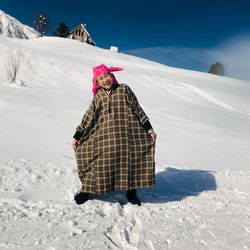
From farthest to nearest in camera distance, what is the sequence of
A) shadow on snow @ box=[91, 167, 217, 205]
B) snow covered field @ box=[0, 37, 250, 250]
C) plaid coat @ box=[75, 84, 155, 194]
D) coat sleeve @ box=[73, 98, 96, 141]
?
→ 1. shadow on snow @ box=[91, 167, 217, 205]
2. coat sleeve @ box=[73, 98, 96, 141]
3. plaid coat @ box=[75, 84, 155, 194]
4. snow covered field @ box=[0, 37, 250, 250]

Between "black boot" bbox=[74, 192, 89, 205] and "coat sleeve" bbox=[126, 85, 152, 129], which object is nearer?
"black boot" bbox=[74, 192, 89, 205]

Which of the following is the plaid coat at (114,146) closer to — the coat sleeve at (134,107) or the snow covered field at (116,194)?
the coat sleeve at (134,107)

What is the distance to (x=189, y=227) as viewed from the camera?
3332 mm

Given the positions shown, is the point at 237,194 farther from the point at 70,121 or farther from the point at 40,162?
the point at 70,121

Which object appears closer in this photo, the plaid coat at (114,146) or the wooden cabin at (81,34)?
the plaid coat at (114,146)

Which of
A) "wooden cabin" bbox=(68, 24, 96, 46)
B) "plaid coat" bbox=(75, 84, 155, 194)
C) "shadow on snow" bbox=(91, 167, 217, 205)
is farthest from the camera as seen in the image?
"wooden cabin" bbox=(68, 24, 96, 46)

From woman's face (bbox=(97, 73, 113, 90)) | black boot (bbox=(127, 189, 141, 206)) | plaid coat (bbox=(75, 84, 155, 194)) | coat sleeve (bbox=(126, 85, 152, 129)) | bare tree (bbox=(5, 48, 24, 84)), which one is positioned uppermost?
woman's face (bbox=(97, 73, 113, 90))

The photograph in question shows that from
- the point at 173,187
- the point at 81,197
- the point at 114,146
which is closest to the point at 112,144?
the point at 114,146

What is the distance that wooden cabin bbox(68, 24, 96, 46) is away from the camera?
58.4m

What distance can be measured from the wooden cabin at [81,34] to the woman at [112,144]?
56.4 m

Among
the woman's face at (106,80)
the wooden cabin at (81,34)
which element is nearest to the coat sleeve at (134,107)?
the woman's face at (106,80)

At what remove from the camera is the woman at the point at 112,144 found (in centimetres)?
352

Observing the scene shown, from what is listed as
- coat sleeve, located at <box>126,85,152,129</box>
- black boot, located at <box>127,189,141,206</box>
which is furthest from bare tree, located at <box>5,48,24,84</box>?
black boot, located at <box>127,189,141,206</box>

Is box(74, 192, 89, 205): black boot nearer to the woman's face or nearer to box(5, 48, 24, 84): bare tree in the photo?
the woman's face
